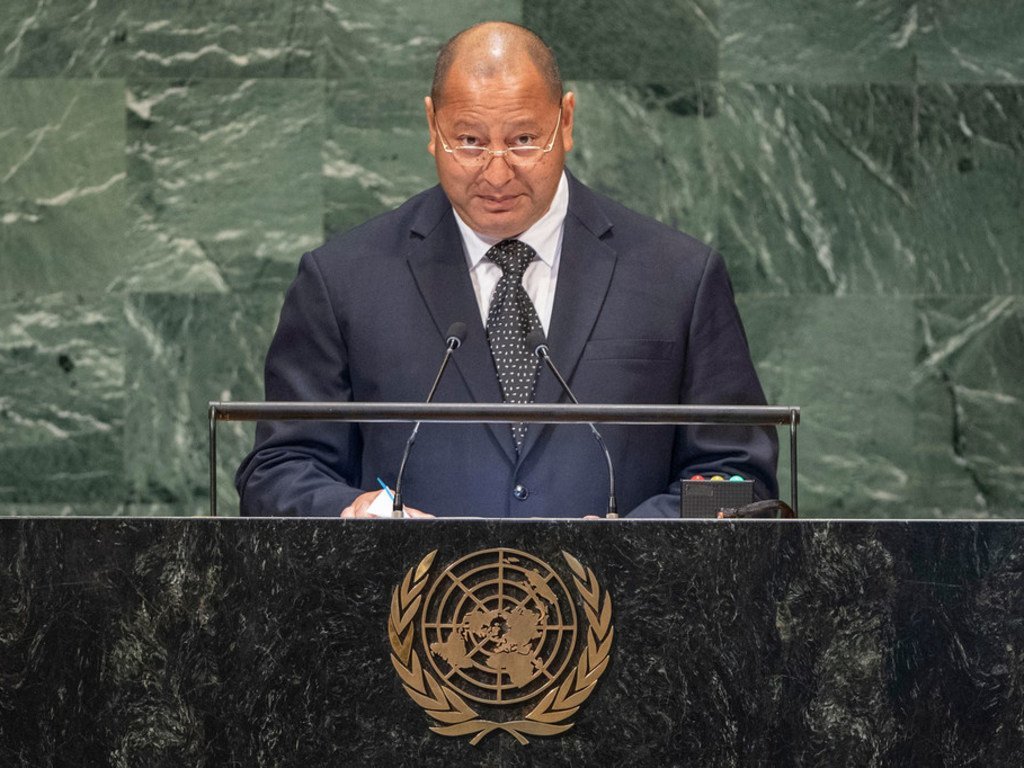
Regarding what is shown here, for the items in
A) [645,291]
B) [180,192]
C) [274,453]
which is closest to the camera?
[274,453]

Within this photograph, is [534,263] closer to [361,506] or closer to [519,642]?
[361,506]

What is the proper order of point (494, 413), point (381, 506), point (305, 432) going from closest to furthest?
point (494, 413)
point (381, 506)
point (305, 432)

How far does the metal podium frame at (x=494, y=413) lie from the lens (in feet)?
10.1

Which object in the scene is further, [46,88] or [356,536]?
[46,88]

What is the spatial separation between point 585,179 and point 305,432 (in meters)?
2.34

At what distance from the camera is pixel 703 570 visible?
2.96 m

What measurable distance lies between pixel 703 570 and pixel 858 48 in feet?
11.8

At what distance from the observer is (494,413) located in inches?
121

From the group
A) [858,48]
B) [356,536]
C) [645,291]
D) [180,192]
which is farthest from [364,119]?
[356,536]

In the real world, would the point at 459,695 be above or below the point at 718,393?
below

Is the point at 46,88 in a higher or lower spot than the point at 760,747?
higher

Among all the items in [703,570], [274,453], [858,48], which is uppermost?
[858,48]

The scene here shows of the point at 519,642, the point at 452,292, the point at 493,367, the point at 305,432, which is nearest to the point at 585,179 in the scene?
the point at 452,292

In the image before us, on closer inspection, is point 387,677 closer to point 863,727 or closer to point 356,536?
point 356,536
